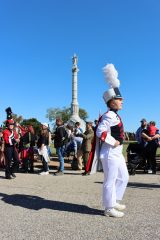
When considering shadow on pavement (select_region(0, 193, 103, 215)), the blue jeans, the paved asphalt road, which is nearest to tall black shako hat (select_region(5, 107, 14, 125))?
the blue jeans

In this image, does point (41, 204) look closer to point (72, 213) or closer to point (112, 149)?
point (72, 213)

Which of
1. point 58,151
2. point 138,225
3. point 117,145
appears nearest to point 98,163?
point 117,145

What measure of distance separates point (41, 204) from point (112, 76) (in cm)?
275

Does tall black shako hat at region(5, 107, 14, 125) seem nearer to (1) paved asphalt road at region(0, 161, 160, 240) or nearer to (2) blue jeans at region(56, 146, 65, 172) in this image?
(2) blue jeans at region(56, 146, 65, 172)

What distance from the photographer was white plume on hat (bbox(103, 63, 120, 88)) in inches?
288

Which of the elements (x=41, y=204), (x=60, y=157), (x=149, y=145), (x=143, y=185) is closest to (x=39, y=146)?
(x=60, y=157)

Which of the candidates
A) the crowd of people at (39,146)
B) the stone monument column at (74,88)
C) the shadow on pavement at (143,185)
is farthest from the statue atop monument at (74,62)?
the shadow on pavement at (143,185)

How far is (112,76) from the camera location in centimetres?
731

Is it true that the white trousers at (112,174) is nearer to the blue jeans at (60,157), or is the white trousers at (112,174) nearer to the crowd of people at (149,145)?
the blue jeans at (60,157)

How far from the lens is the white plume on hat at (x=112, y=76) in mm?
7305

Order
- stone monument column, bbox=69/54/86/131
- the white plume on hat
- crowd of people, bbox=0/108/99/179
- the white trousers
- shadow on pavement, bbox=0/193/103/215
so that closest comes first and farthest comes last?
1. the white trousers
2. shadow on pavement, bbox=0/193/103/215
3. the white plume on hat
4. crowd of people, bbox=0/108/99/179
5. stone monument column, bbox=69/54/86/131

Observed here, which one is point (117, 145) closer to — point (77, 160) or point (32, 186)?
point (32, 186)

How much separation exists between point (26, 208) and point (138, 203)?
2.13m

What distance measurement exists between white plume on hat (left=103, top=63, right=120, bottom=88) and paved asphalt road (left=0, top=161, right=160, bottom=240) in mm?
2237
